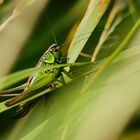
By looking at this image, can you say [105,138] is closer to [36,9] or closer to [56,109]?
[56,109]

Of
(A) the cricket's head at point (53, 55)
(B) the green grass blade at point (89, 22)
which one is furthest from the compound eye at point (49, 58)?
(B) the green grass blade at point (89, 22)

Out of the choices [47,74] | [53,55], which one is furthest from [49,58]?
[47,74]

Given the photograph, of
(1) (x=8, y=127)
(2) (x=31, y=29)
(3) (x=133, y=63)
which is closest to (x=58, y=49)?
(2) (x=31, y=29)

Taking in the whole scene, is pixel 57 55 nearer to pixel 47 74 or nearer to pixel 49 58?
pixel 49 58

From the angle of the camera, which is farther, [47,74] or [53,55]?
[53,55]

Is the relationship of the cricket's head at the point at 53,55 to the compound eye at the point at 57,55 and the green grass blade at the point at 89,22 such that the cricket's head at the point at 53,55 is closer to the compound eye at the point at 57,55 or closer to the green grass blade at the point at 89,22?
the compound eye at the point at 57,55

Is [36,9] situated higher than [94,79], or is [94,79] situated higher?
[36,9]

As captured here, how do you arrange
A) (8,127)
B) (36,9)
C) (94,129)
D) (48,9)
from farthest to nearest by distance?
(48,9) → (36,9) → (8,127) → (94,129)

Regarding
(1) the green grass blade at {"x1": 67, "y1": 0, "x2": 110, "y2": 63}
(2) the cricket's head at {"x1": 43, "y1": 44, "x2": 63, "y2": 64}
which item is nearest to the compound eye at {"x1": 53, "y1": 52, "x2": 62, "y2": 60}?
(2) the cricket's head at {"x1": 43, "y1": 44, "x2": 63, "y2": 64}
